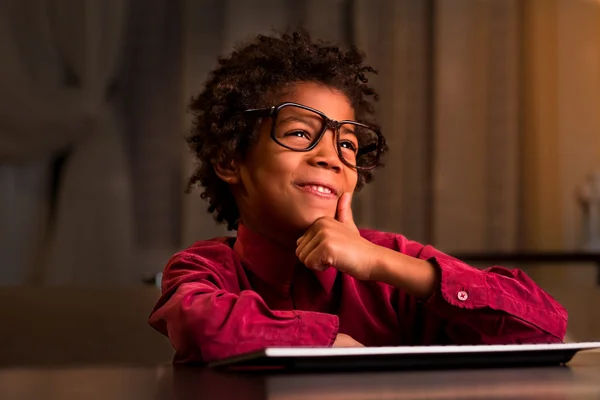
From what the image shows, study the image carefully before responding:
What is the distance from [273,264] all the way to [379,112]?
6.39ft

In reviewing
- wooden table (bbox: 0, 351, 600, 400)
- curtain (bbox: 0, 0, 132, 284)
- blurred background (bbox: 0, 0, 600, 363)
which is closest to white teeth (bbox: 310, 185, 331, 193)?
wooden table (bbox: 0, 351, 600, 400)

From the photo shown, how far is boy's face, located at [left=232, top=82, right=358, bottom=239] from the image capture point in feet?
3.33

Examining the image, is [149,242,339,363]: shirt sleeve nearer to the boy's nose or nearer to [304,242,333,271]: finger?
[304,242,333,271]: finger

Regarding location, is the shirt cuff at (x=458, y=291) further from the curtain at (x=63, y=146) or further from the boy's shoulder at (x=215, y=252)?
the curtain at (x=63, y=146)

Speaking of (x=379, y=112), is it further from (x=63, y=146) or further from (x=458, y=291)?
(x=458, y=291)

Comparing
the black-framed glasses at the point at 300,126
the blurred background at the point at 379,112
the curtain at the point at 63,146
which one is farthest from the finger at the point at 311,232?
the curtain at the point at 63,146

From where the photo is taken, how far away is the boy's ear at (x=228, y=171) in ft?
3.71

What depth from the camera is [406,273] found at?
3.00 ft

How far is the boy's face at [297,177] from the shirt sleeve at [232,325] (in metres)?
0.21

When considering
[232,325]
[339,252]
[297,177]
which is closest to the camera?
[232,325]

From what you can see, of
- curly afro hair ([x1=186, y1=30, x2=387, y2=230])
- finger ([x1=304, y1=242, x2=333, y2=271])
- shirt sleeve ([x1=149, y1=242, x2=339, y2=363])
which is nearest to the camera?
shirt sleeve ([x1=149, y1=242, x2=339, y2=363])

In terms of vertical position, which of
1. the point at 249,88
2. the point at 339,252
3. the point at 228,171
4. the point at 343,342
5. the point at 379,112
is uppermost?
the point at 379,112

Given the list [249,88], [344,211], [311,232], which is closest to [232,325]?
[311,232]

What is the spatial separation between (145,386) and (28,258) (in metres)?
2.22
